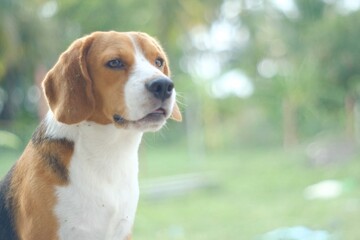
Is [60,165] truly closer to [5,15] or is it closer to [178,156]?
[5,15]

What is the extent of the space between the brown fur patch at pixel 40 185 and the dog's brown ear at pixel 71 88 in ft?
0.28

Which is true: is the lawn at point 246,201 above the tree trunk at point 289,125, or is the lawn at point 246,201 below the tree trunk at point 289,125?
below

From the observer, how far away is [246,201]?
188 inches

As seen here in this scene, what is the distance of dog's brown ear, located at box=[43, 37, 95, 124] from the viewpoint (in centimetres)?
130

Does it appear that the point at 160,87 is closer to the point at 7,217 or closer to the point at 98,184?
the point at 98,184

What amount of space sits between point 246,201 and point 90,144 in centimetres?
355

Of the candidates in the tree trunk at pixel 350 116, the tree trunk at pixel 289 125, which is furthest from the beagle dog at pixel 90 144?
the tree trunk at pixel 289 125

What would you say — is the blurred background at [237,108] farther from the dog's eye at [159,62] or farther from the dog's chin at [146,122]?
the dog's chin at [146,122]

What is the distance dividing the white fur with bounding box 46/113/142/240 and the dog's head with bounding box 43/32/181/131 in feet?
0.16

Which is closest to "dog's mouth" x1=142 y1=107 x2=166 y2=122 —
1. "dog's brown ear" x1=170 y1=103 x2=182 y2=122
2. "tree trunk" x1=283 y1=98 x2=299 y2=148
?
"dog's brown ear" x1=170 y1=103 x2=182 y2=122

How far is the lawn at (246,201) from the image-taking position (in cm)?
345

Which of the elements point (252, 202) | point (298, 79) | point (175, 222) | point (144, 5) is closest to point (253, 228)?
point (175, 222)

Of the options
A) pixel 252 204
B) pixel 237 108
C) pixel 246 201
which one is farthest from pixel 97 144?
pixel 237 108

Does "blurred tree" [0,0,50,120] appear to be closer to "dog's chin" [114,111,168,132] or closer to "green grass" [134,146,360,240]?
"green grass" [134,146,360,240]
